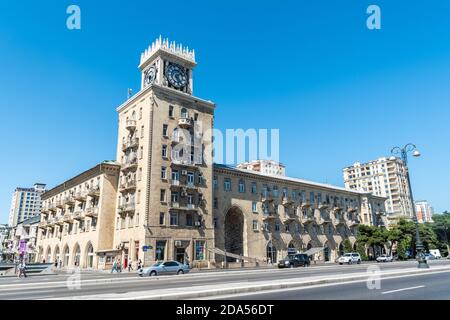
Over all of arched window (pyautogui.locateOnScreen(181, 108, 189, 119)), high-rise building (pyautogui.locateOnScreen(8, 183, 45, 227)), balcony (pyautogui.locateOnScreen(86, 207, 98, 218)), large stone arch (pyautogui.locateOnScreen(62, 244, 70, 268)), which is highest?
high-rise building (pyautogui.locateOnScreen(8, 183, 45, 227))

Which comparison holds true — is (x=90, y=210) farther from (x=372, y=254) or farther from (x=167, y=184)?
(x=372, y=254)

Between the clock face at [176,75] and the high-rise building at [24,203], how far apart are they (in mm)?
164732

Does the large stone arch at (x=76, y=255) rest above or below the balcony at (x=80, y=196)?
below

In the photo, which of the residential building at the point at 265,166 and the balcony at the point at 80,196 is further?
the residential building at the point at 265,166

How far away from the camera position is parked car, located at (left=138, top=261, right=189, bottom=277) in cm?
2970

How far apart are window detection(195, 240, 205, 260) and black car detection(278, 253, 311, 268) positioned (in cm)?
1116

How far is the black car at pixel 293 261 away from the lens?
4232 cm

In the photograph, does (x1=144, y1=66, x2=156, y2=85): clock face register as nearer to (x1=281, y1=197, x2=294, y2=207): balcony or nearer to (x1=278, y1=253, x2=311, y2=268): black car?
(x1=281, y1=197, x2=294, y2=207): balcony

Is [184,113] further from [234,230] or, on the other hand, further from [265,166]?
[265,166]

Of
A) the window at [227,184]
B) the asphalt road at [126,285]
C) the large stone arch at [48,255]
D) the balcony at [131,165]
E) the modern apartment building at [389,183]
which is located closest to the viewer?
the asphalt road at [126,285]

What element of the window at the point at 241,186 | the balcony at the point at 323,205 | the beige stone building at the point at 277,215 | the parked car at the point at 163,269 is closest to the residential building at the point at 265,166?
the beige stone building at the point at 277,215

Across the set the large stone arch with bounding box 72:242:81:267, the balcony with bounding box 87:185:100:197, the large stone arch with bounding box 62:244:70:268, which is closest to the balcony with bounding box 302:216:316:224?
the balcony with bounding box 87:185:100:197

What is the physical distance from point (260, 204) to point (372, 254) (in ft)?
114

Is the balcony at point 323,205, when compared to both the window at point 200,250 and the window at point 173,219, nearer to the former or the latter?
the window at point 200,250
